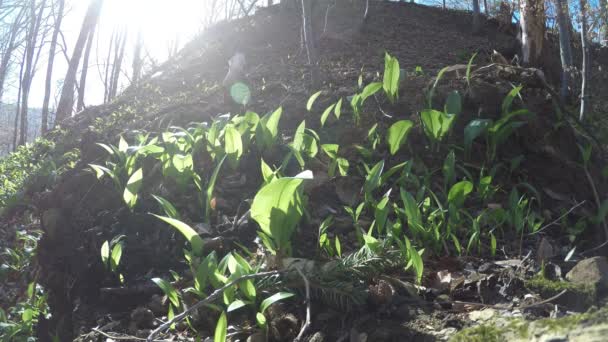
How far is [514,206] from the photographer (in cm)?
189

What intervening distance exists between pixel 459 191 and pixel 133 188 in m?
1.58

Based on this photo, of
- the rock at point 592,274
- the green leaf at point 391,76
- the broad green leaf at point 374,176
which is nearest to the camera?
the rock at point 592,274

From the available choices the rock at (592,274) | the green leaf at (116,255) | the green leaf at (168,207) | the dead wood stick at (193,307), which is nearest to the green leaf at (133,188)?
the green leaf at (168,207)

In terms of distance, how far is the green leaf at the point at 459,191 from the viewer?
70.9 inches

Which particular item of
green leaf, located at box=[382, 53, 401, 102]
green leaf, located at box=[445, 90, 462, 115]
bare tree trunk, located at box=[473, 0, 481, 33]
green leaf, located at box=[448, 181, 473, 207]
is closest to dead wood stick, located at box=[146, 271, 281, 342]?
green leaf, located at box=[448, 181, 473, 207]

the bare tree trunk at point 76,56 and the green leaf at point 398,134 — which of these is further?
the bare tree trunk at point 76,56

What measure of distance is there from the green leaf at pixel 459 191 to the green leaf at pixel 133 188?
1498 mm

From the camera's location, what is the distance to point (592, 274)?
1.22 meters

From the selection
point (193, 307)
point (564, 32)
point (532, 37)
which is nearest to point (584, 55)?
Answer: point (564, 32)

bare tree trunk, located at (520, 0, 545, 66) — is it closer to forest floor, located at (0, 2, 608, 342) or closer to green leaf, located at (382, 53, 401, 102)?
forest floor, located at (0, 2, 608, 342)

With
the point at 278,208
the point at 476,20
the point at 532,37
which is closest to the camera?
the point at 278,208

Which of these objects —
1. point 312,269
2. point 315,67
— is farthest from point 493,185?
point 315,67

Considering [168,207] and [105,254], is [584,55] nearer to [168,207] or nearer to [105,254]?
[168,207]

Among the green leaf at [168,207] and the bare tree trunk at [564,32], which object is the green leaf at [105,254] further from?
the bare tree trunk at [564,32]
